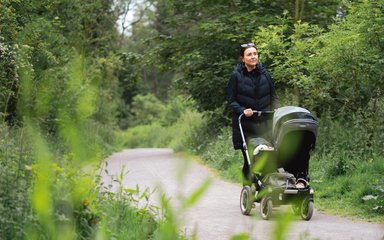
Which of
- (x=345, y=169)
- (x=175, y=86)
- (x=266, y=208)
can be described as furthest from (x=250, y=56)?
(x=175, y=86)

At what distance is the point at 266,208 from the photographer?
8203 millimetres

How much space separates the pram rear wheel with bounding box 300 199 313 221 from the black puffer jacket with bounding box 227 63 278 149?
4.16 feet

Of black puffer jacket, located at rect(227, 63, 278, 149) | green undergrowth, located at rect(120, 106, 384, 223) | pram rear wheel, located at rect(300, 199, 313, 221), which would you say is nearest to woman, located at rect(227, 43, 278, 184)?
black puffer jacket, located at rect(227, 63, 278, 149)

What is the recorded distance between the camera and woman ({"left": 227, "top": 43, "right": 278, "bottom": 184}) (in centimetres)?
909

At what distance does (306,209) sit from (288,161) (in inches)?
25.3

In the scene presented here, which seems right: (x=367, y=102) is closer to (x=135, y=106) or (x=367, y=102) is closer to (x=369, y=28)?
(x=369, y=28)

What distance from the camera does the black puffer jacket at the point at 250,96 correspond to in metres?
9.11

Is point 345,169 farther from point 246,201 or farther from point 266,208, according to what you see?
point 266,208

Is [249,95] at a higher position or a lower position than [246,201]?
higher

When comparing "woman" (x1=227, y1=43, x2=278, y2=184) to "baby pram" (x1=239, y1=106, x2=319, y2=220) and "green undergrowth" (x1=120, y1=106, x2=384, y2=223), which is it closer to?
"baby pram" (x1=239, y1=106, x2=319, y2=220)

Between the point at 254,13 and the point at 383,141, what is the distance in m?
8.97

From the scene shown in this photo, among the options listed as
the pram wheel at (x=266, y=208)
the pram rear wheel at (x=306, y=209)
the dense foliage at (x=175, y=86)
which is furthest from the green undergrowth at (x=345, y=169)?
the pram wheel at (x=266, y=208)

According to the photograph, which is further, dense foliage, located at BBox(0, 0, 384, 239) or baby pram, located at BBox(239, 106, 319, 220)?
baby pram, located at BBox(239, 106, 319, 220)

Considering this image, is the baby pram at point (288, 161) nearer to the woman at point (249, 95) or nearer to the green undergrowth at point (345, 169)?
the woman at point (249, 95)
